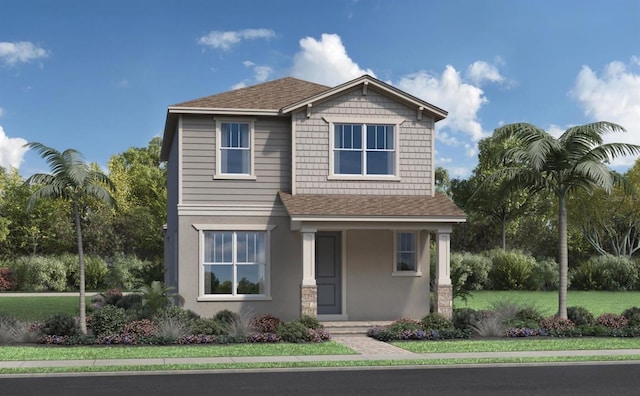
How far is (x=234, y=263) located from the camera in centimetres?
2075

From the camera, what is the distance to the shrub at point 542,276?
3928 centimetres

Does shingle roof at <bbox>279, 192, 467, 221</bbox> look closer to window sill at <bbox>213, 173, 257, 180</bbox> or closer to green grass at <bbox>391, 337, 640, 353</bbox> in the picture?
window sill at <bbox>213, 173, 257, 180</bbox>

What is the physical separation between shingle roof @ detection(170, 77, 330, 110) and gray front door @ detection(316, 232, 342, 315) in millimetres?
4163

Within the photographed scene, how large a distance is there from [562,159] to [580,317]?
4411 millimetres

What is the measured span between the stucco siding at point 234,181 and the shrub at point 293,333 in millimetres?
4511

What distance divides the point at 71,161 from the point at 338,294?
8.37 meters

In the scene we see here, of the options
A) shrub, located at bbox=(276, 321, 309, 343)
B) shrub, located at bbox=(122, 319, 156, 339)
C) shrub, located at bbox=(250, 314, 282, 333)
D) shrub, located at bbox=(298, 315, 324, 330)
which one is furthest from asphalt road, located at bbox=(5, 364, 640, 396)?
shrub, located at bbox=(250, 314, 282, 333)

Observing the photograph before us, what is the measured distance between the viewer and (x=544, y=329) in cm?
1925

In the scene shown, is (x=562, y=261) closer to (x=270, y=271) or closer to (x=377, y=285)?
(x=377, y=285)

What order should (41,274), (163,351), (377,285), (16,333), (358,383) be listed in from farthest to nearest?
(41,274) < (377,285) < (16,333) < (163,351) < (358,383)

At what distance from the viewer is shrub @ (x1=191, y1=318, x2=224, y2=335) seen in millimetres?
17812

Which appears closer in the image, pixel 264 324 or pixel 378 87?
pixel 264 324

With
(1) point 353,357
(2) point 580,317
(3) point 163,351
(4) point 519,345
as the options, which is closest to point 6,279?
(3) point 163,351

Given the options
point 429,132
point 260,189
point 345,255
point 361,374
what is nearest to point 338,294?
point 345,255
